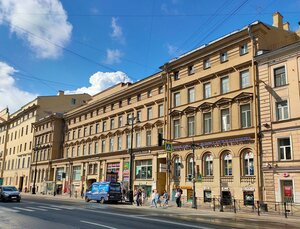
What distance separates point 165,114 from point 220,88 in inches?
348

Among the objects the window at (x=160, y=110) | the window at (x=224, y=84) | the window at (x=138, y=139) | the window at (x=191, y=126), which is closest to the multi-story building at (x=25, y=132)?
the window at (x=138, y=139)

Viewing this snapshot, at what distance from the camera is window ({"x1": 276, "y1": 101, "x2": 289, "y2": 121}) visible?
26897mm

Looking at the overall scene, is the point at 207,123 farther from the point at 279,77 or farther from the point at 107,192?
the point at 107,192

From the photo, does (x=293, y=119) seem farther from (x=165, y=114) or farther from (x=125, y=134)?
(x=125, y=134)

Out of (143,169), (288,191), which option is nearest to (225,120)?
(288,191)

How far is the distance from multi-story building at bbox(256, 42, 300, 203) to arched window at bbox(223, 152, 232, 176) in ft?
12.7

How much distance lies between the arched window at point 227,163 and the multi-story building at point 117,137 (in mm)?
9258

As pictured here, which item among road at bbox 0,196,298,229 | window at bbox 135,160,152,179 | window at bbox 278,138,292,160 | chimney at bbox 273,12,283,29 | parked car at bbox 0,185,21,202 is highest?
chimney at bbox 273,12,283,29

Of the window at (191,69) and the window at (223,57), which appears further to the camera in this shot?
the window at (191,69)

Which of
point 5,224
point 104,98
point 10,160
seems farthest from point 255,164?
point 10,160

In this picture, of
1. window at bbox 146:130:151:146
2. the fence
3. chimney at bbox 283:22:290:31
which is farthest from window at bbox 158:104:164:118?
chimney at bbox 283:22:290:31

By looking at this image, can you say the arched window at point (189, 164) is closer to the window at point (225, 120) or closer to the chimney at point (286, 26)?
the window at point (225, 120)

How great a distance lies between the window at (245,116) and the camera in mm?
29917

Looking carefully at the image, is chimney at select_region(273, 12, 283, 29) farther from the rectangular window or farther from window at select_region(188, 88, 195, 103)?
the rectangular window
